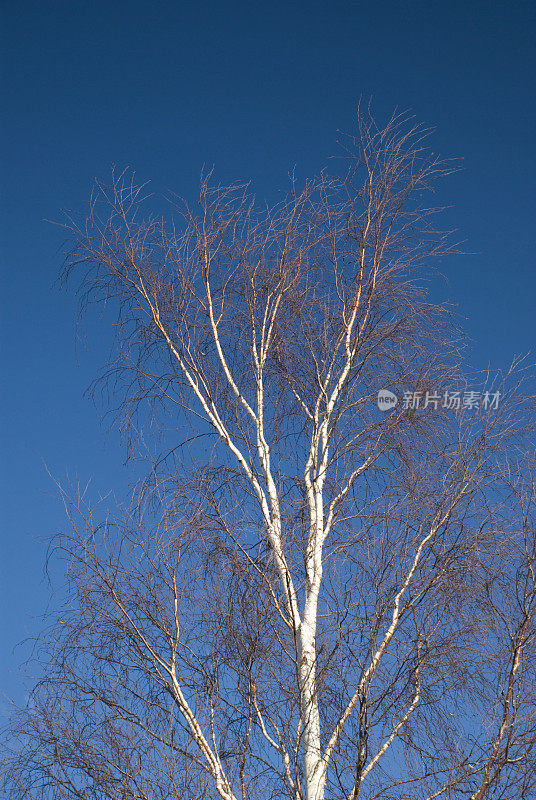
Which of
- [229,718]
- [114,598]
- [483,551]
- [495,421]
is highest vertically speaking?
[495,421]

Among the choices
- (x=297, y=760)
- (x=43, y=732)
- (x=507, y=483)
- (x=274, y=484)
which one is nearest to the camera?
(x=297, y=760)

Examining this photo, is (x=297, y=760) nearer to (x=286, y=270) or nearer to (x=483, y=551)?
(x=483, y=551)

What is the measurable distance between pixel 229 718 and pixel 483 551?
1.71 m

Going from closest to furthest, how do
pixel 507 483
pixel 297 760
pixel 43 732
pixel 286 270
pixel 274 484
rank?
1. pixel 297 760
2. pixel 43 732
3. pixel 507 483
4. pixel 274 484
5. pixel 286 270

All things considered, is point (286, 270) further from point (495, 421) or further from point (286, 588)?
point (286, 588)

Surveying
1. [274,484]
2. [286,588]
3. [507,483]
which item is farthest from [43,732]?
[507,483]

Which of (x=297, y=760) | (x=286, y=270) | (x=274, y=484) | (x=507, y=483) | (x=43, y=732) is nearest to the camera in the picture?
(x=297, y=760)

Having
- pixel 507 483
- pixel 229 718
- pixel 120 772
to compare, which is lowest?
pixel 120 772

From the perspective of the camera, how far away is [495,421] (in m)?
5.36

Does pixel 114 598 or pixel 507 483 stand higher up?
pixel 507 483

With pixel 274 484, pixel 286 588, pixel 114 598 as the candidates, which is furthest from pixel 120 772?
pixel 274 484

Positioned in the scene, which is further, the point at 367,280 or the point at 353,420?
the point at 367,280

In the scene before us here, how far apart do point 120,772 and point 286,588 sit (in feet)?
4.30

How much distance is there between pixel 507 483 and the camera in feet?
17.0
